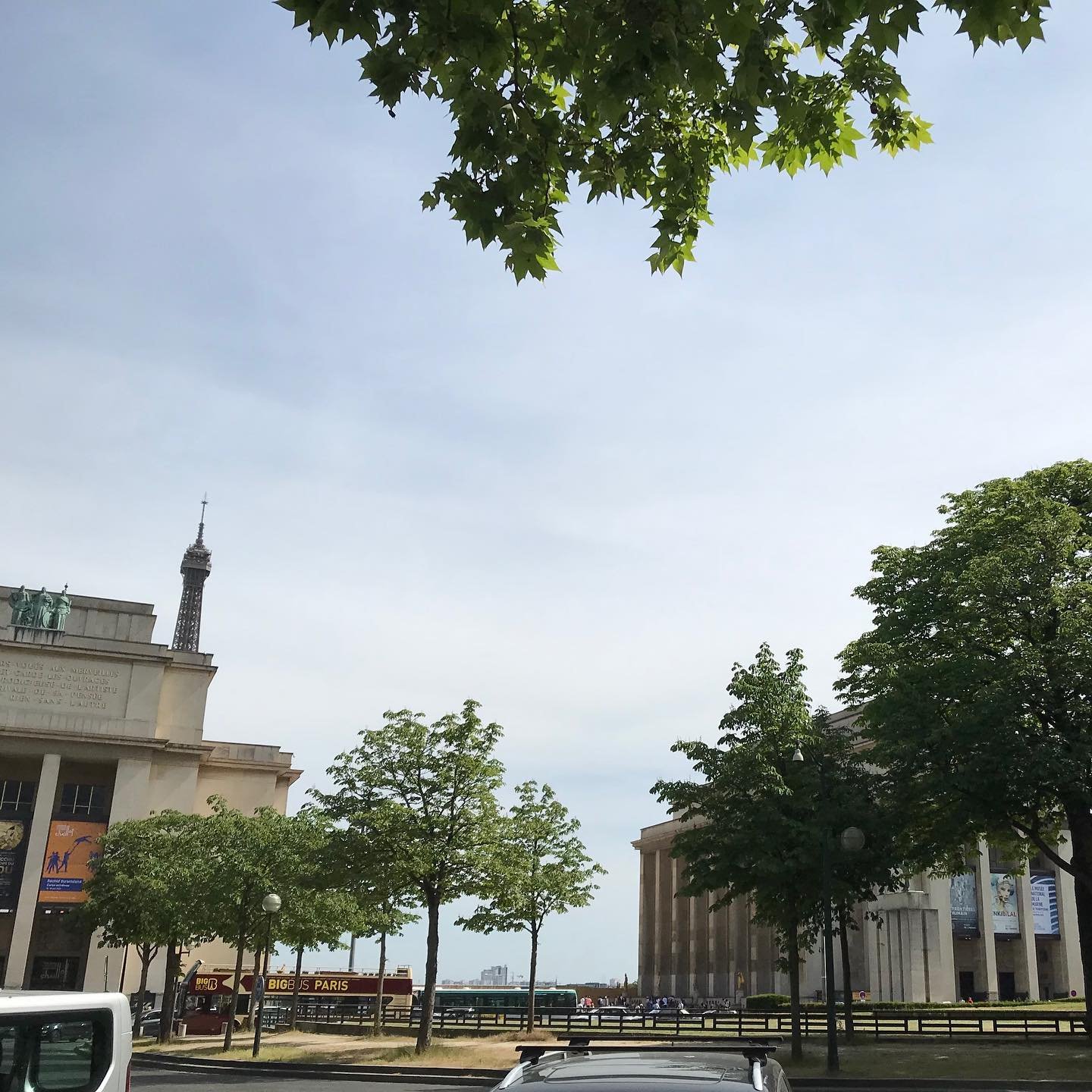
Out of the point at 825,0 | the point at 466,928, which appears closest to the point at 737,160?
the point at 825,0

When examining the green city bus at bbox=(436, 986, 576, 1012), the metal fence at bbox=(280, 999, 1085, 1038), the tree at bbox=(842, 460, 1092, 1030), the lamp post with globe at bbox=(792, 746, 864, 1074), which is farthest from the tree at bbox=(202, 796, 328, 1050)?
the green city bus at bbox=(436, 986, 576, 1012)

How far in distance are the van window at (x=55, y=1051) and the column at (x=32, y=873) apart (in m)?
57.4

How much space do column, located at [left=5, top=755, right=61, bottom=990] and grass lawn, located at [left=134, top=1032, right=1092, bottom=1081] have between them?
27.9 m

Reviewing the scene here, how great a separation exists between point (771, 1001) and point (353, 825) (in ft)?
105

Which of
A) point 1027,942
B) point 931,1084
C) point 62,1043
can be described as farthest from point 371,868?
point 1027,942

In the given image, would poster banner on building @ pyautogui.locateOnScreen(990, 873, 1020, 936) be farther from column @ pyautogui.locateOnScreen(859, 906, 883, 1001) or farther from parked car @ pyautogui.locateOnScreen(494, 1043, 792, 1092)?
parked car @ pyautogui.locateOnScreen(494, 1043, 792, 1092)

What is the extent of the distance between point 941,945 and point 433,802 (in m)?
41.2

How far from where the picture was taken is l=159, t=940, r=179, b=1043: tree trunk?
40.7m

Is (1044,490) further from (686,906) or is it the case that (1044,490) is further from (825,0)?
(686,906)

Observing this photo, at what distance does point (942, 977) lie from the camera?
61781mm

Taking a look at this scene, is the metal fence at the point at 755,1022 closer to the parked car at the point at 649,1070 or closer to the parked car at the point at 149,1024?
the parked car at the point at 149,1024

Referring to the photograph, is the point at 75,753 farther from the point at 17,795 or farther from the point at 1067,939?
the point at 1067,939

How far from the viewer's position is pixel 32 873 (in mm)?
64188

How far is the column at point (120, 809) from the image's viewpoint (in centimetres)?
6506
